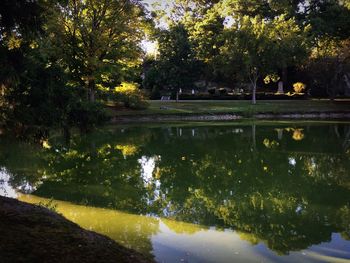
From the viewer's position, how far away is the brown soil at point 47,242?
5449 millimetres

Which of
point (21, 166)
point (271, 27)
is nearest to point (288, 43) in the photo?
point (271, 27)

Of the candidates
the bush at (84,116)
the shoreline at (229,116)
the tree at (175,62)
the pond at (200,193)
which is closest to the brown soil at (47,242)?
the pond at (200,193)

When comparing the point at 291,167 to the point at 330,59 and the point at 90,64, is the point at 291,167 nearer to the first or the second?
the point at 90,64

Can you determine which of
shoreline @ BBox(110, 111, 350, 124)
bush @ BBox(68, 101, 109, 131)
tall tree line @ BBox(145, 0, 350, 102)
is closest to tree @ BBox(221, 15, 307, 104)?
tall tree line @ BBox(145, 0, 350, 102)

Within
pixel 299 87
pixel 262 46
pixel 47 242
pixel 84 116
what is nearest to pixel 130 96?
pixel 262 46

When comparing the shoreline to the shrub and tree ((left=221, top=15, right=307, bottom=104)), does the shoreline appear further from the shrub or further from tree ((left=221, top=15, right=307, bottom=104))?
the shrub

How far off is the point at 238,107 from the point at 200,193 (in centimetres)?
3636

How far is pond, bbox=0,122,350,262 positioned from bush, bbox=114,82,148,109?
14.4 m

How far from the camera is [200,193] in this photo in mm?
14406

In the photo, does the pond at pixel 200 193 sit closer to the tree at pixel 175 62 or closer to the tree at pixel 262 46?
the tree at pixel 262 46

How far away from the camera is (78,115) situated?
1225cm

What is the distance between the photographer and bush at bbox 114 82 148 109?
1662 inches

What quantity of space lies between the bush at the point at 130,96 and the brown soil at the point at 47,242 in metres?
35.2

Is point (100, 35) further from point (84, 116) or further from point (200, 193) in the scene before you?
point (84, 116)
